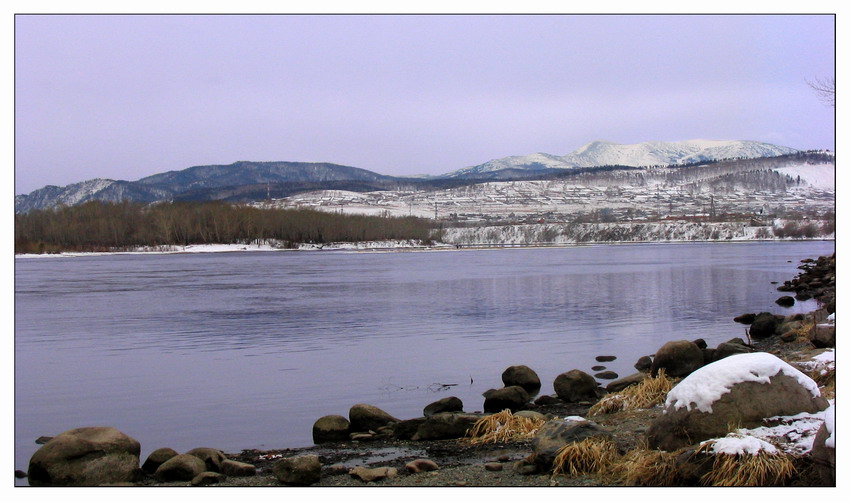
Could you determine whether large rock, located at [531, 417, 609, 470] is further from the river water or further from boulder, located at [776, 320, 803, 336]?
boulder, located at [776, 320, 803, 336]

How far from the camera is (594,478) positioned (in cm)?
796

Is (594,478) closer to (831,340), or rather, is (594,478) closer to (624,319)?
(831,340)

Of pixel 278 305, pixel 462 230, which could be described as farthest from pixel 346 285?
pixel 462 230

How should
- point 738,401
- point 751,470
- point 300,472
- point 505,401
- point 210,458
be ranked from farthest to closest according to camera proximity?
point 505,401 → point 210,458 → point 300,472 → point 738,401 → point 751,470

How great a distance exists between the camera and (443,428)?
1117cm

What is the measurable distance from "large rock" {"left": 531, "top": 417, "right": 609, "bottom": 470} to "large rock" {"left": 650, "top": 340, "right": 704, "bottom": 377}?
5666mm

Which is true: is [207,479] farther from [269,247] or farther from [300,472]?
[269,247]

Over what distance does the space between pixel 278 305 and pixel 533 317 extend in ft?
37.4

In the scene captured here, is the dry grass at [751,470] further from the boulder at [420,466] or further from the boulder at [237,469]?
the boulder at [237,469]

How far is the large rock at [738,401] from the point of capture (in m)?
7.95

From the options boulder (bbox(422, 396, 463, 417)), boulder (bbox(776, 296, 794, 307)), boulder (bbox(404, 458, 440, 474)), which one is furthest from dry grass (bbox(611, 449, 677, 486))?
boulder (bbox(776, 296, 794, 307))

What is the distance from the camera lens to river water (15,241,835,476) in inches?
543

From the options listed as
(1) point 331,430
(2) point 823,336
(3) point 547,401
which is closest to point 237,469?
(1) point 331,430

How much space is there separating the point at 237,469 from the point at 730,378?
217 inches
